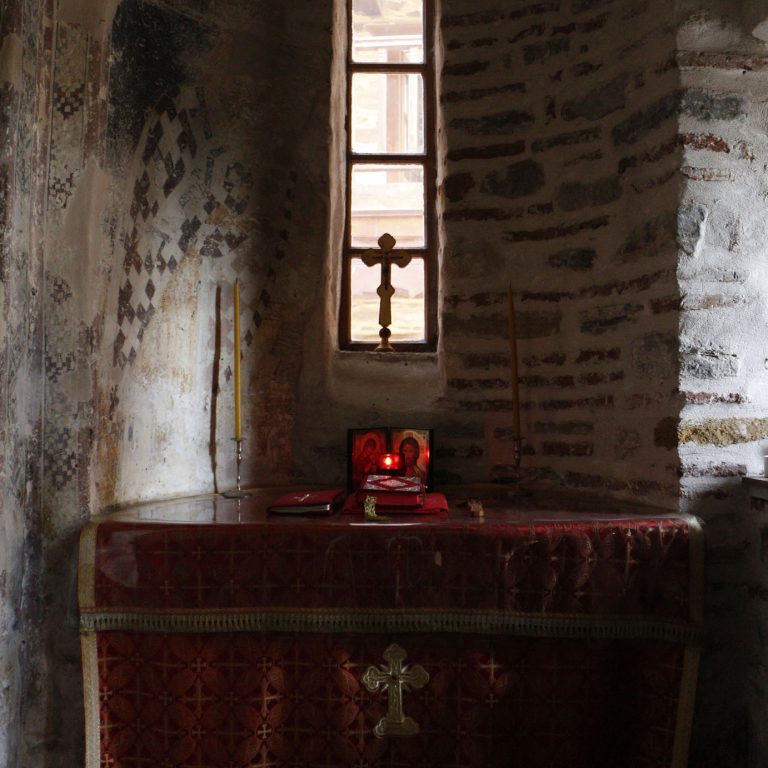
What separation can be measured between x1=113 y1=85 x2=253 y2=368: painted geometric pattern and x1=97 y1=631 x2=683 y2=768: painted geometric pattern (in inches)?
42.6

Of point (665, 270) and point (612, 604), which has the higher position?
point (665, 270)

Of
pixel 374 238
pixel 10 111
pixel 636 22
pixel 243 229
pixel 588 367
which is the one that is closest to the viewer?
pixel 10 111

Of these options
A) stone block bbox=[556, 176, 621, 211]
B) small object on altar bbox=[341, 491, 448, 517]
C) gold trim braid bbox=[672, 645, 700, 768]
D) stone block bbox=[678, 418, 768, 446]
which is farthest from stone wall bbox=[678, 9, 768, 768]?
small object on altar bbox=[341, 491, 448, 517]

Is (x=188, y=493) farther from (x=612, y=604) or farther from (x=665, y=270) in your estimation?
(x=665, y=270)

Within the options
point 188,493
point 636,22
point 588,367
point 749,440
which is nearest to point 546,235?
point 588,367

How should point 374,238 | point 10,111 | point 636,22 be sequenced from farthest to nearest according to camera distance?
point 374,238 → point 636,22 → point 10,111

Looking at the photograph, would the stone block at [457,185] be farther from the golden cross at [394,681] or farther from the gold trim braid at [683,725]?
the gold trim braid at [683,725]

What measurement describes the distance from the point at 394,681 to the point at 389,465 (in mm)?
947

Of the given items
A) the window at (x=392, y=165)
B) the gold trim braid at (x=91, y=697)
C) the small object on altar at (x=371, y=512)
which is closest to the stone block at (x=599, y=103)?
the window at (x=392, y=165)

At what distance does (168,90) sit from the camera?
3119mm

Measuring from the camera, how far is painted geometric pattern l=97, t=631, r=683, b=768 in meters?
2.44

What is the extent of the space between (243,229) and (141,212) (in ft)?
1.70

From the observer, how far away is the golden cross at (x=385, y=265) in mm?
3504

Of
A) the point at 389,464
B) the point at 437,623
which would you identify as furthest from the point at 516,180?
the point at 437,623
